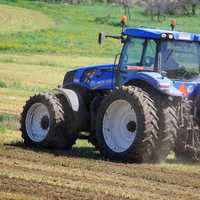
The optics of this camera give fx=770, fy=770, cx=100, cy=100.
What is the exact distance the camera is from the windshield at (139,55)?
39.1 feet

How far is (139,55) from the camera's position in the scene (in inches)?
476

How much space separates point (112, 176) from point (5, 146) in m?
3.12

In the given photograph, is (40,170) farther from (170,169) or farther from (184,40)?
(184,40)

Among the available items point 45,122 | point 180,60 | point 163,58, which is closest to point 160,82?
point 163,58

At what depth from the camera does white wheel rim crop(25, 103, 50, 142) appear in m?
13.0

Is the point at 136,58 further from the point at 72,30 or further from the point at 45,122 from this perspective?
the point at 72,30

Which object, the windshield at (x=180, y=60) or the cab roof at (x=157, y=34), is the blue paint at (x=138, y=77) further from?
the windshield at (x=180, y=60)

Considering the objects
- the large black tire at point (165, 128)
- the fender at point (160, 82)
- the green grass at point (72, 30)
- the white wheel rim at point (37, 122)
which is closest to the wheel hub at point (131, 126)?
the large black tire at point (165, 128)

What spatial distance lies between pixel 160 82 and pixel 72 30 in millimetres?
53389

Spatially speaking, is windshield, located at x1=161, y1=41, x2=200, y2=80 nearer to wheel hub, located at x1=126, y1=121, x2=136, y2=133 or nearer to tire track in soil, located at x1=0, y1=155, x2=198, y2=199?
wheel hub, located at x1=126, y1=121, x2=136, y2=133

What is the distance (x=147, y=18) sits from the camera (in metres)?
82.1

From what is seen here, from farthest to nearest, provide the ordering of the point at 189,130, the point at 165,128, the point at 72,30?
the point at 72,30, the point at 189,130, the point at 165,128

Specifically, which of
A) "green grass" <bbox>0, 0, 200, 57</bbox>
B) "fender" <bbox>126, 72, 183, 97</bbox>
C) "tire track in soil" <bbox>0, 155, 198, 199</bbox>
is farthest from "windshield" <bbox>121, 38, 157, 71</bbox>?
"green grass" <bbox>0, 0, 200, 57</bbox>

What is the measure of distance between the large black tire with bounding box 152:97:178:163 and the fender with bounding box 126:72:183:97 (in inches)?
6.6
